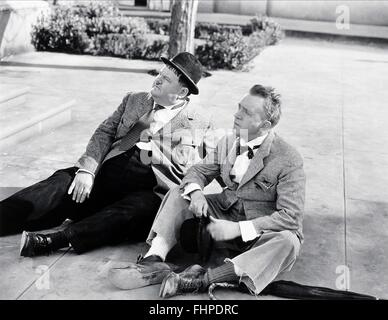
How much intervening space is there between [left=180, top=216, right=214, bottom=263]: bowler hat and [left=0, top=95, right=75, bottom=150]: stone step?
2.84 m

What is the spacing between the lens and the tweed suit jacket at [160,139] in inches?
167

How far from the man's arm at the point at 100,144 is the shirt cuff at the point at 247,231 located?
1.18 metres

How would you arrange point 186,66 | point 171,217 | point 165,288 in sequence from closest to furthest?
point 165,288 < point 171,217 < point 186,66

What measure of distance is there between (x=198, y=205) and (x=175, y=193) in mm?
210

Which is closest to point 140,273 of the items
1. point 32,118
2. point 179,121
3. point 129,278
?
point 129,278

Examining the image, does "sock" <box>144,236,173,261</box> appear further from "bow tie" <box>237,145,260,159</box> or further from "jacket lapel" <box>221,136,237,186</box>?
"bow tie" <box>237,145,260,159</box>

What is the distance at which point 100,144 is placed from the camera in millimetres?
4277

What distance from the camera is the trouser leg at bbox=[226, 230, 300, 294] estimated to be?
134 inches

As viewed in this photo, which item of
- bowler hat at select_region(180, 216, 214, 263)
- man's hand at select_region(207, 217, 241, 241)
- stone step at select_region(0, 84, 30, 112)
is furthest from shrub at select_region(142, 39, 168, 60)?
man's hand at select_region(207, 217, 241, 241)

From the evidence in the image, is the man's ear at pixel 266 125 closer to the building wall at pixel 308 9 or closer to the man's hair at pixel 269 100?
the man's hair at pixel 269 100

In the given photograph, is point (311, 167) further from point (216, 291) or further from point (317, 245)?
point (216, 291)

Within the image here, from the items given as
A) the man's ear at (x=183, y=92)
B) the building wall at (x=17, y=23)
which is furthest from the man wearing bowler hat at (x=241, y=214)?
the building wall at (x=17, y=23)

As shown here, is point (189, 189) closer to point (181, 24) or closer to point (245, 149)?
point (245, 149)

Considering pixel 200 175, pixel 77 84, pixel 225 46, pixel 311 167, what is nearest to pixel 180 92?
pixel 200 175
